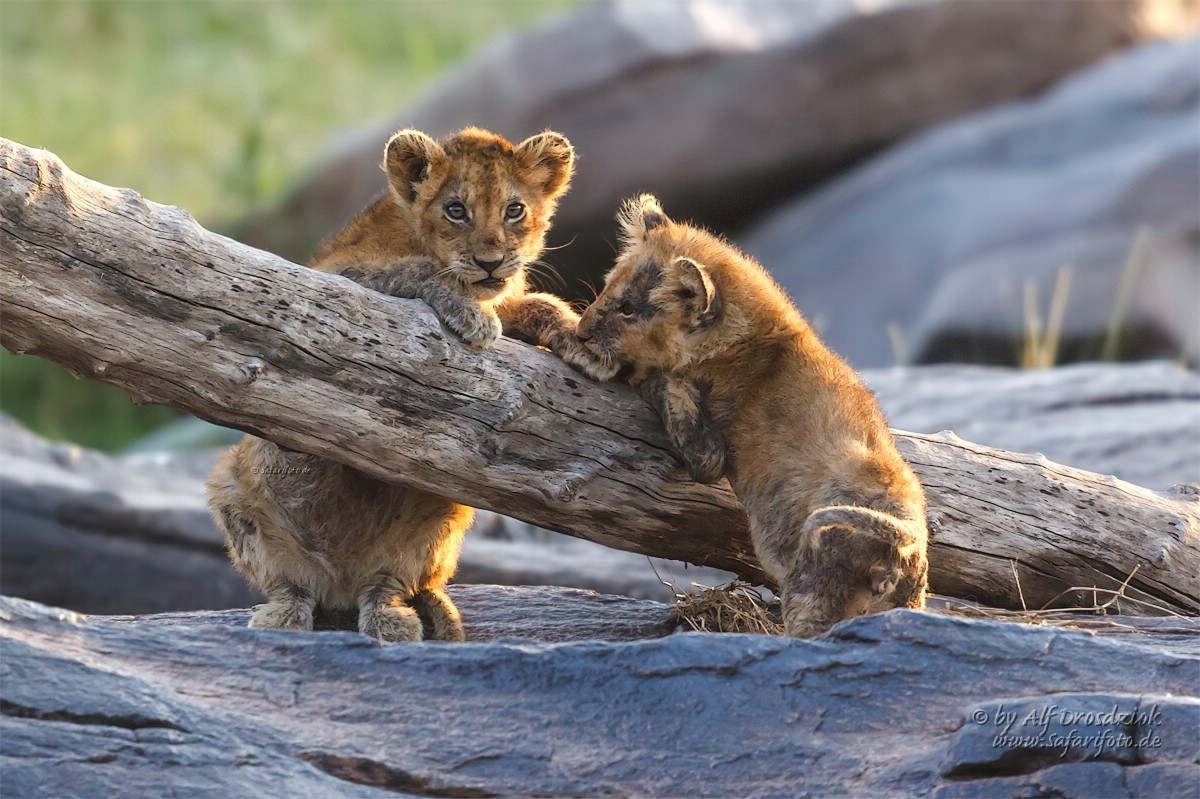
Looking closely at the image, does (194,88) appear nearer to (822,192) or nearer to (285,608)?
(822,192)

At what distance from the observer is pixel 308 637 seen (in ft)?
15.4

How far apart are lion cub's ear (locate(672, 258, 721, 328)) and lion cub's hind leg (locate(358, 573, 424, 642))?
164cm

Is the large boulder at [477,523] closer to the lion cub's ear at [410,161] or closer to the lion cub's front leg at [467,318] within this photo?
the lion cub's ear at [410,161]

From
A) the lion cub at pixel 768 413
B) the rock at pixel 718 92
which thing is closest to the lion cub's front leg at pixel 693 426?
the lion cub at pixel 768 413

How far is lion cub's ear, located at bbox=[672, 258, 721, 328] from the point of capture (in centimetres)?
530

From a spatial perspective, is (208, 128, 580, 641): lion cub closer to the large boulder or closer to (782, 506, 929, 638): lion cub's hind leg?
(782, 506, 929, 638): lion cub's hind leg

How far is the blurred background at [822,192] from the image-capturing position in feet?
32.1

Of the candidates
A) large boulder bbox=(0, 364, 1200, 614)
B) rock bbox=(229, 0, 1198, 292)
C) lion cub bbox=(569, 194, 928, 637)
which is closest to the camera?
lion cub bbox=(569, 194, 928, 637)

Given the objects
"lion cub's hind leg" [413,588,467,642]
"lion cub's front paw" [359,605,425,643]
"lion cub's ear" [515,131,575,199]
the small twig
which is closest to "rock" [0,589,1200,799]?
"lion cub's front paw" [359,605,425,643]

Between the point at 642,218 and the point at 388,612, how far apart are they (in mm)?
1910

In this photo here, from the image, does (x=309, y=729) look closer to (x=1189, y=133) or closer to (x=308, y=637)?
(x=308, y=637)

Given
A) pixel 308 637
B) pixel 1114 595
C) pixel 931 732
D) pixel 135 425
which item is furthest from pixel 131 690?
pixel 135 425

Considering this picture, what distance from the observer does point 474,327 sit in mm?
5379

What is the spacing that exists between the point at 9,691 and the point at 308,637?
95cm
